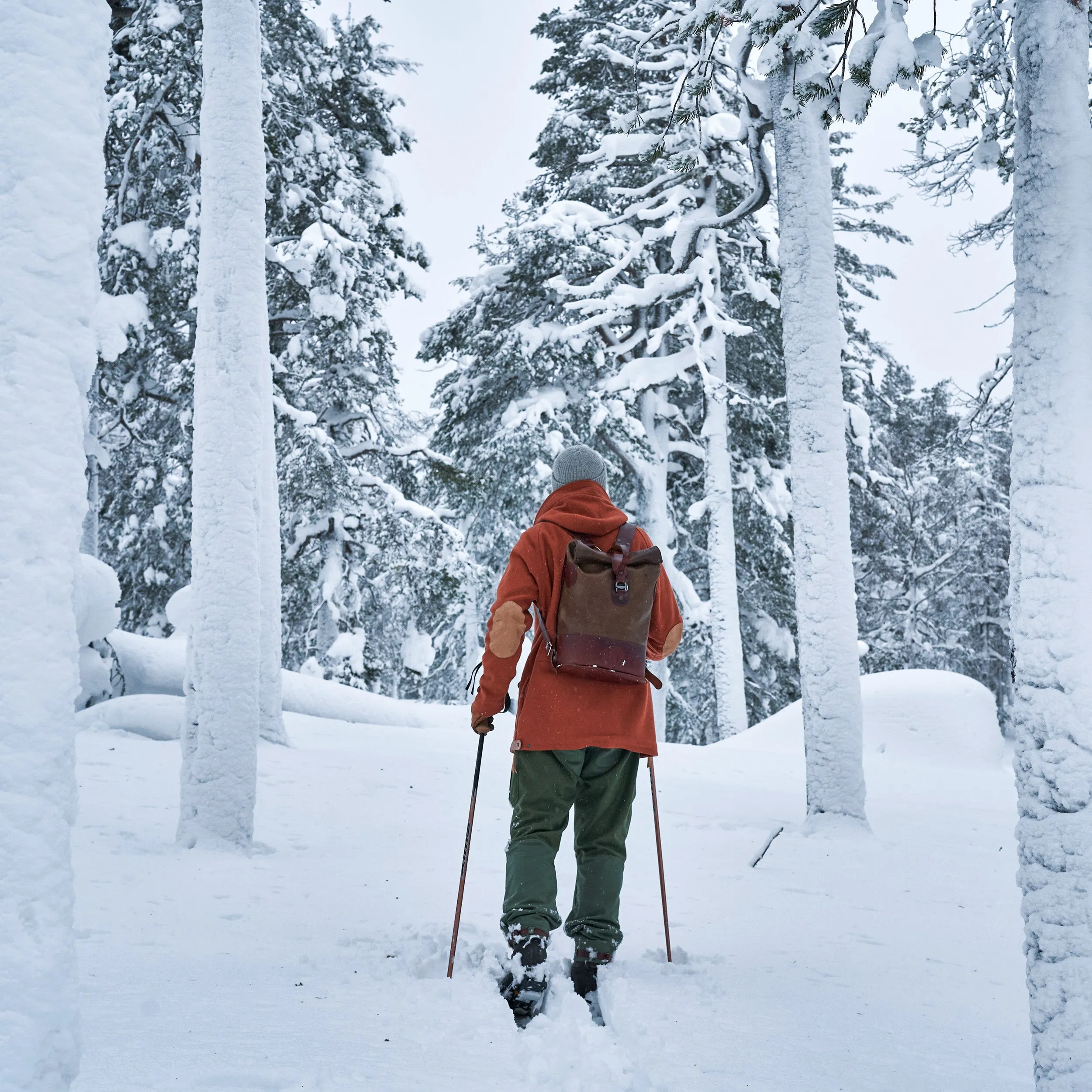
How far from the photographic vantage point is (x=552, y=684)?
11.5 ft

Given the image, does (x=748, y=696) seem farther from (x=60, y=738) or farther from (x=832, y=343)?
(x=60, y=738)

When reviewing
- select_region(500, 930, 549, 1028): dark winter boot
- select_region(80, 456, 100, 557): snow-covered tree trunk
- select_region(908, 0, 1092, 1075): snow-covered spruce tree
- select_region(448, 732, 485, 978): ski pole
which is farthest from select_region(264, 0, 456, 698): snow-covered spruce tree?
select_region(500, 930, 549, 1028): dark winter boot

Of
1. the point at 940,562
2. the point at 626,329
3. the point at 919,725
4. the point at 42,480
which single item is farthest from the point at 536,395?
the point at 42,480

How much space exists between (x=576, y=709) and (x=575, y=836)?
516 millimetres

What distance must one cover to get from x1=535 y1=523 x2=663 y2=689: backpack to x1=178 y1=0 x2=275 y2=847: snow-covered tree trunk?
250cm

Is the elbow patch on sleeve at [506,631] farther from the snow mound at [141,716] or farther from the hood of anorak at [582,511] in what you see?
the snow mound at [141,716]

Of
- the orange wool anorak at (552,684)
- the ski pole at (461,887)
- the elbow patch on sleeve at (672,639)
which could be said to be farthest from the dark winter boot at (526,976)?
the elbow patch on sleeve at (672,639)

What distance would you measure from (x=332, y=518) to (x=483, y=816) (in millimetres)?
8937

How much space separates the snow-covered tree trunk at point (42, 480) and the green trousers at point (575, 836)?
1.91m

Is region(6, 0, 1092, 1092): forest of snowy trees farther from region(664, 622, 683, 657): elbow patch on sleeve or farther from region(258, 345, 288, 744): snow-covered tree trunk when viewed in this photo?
region(664, 622, 683, 657): elbow patch on sleeve

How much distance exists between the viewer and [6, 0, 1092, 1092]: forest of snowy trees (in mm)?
1773

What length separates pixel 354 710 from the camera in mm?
11242

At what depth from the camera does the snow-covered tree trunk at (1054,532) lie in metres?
2.29

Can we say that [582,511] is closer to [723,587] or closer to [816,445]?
[816,445]
